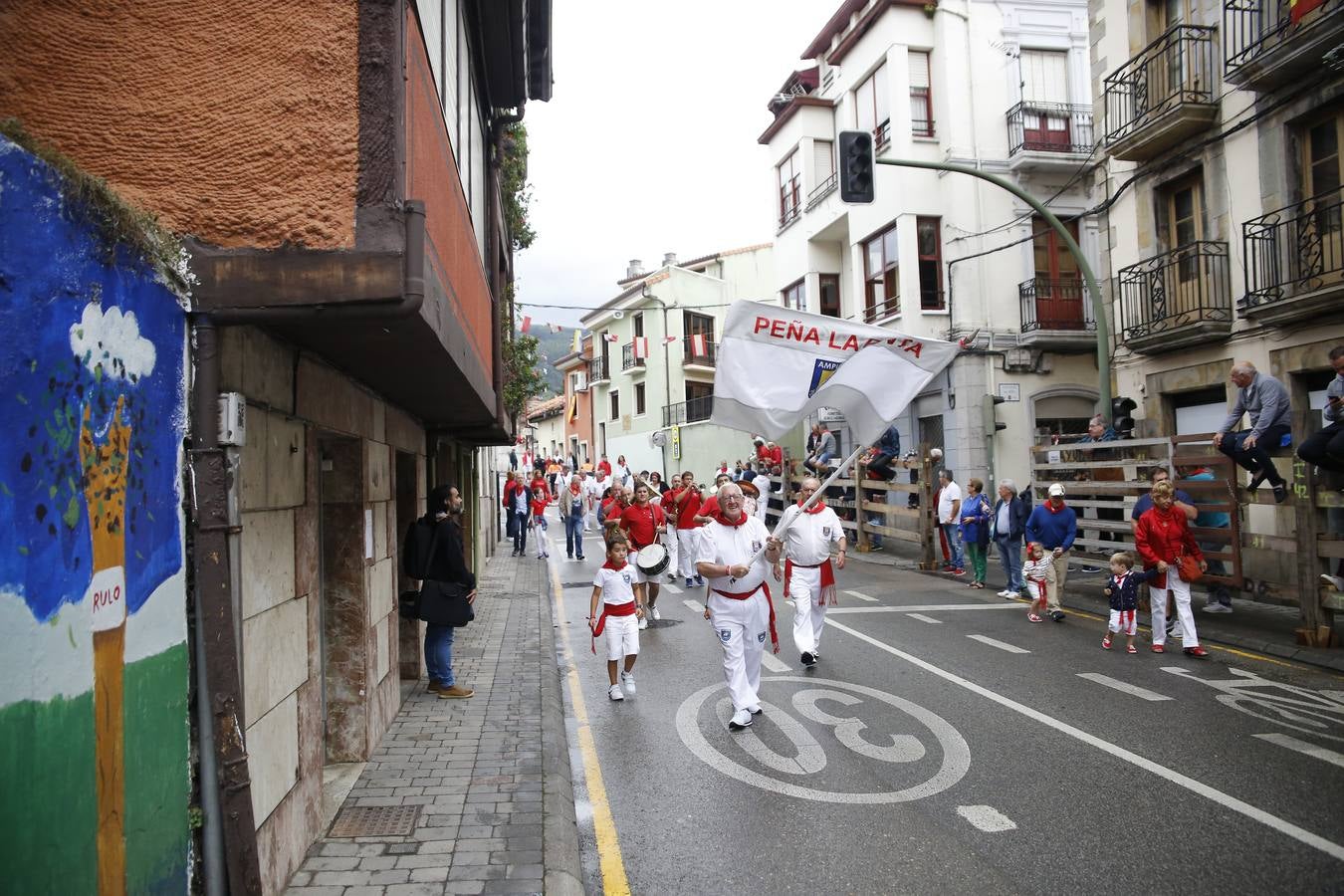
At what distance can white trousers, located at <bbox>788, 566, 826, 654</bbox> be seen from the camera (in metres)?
8.66

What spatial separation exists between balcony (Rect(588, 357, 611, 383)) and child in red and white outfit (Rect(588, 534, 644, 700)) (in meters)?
43.9

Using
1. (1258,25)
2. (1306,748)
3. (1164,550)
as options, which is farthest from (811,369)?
(1258,25)

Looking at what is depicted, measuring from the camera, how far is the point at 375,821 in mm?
4949

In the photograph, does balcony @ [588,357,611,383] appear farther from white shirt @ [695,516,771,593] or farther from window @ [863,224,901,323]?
white shirt @ [695,516,771,593]

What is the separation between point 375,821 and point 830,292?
2431 centimetres

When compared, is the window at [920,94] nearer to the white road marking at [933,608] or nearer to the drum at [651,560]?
the white road marking at [933,608]

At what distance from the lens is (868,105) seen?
23859 mm

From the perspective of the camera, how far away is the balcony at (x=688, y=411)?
42.1m

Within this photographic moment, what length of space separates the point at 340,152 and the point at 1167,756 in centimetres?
609

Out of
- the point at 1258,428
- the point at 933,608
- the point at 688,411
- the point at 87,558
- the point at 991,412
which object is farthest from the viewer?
the point at 688,411

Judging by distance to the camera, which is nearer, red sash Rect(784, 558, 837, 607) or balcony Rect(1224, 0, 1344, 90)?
red sash Rect(784, 558, 837, 607)

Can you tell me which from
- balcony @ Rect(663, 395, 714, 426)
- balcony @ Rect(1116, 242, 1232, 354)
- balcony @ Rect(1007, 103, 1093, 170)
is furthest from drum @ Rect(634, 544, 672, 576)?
balcony @ Rect(663, 395, 714, 426)

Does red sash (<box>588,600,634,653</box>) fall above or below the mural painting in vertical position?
below

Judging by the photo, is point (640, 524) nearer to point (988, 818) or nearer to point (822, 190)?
point (988, 818)
